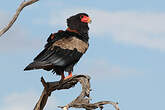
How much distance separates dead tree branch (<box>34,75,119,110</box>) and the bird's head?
6.85 ft

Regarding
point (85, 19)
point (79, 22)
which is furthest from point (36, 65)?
point (85, 19)

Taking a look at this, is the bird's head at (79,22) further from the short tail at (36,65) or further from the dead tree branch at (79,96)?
the short tail at (36,65)

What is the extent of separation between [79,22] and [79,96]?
10.7 feet

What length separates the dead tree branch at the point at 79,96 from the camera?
400 inches

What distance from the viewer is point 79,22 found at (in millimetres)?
13023

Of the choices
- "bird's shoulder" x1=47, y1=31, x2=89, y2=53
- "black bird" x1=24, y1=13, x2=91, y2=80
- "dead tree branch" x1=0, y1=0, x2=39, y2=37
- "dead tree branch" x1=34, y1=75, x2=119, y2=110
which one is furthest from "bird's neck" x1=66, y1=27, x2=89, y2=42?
"dead tree branch" x1=0, y1=0, x2=39, y2=37

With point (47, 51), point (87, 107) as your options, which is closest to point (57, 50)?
point (47, 51)

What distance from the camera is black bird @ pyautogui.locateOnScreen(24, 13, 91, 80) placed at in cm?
1117

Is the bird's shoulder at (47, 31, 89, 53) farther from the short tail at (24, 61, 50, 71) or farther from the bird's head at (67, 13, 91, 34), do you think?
the short tail at (24, 61, 50, 71)

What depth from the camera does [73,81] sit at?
37.2 ft

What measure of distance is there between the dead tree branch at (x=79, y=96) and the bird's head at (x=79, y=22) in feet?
6.85

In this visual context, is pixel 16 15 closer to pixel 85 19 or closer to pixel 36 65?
pixel 36 65

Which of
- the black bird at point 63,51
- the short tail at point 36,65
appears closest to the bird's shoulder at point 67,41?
the black bird at point 63,51

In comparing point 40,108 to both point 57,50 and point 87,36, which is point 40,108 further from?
point 87,36
